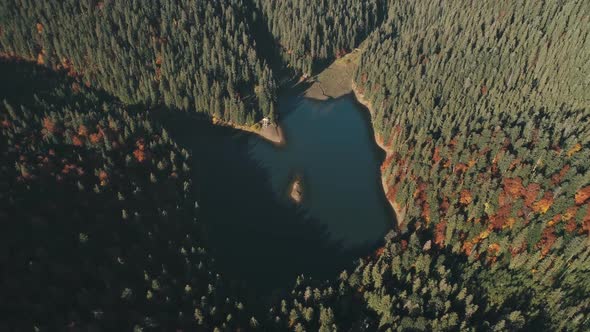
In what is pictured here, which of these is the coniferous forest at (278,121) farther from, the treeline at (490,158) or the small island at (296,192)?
the small island at (296,192)

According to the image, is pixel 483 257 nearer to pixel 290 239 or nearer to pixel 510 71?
pixel 290 239

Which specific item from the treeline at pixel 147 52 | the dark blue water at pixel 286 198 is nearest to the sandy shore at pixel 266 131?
the dark blue water at pixel 286 198

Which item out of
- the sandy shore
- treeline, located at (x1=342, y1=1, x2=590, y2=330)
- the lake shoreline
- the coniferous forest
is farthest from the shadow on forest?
treeline, located at (x1=342, y1=1, x2=590, y2=330)

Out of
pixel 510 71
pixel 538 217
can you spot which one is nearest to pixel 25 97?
pixel 538 217

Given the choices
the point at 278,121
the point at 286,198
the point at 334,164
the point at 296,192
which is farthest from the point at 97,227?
the point at 278,121

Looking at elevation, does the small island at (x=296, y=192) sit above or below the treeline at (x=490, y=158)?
below

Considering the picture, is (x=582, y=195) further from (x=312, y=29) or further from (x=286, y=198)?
(x=312, y=29)

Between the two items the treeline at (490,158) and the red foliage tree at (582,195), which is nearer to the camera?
the treeline at (490,158)
